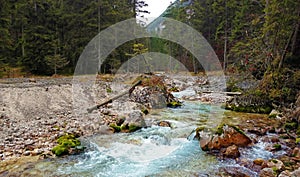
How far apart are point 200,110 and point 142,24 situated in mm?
17961

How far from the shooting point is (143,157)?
5695 mm

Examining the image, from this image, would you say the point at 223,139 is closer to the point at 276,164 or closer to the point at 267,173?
the point at 276,164

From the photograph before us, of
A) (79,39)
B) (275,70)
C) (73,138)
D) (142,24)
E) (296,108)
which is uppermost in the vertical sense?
(142,24)

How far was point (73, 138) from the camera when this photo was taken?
6.53m

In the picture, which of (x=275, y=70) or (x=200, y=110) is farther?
(x=200, y=110)

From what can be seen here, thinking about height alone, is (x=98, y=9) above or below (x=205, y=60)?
above

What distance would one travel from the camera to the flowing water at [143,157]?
15.8 ft

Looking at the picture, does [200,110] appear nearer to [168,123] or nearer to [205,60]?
[168,123]

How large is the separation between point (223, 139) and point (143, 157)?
6.84 feet

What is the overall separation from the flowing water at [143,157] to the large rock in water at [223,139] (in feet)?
0.74

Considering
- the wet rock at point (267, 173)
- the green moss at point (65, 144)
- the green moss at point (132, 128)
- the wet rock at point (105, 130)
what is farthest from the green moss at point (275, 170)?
the wet rock at point (105, 130)

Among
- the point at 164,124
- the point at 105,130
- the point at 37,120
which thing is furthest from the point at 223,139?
the point at 37,120

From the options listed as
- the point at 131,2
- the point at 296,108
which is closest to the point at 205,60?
the point at 131,2

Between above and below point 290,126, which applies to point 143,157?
below
